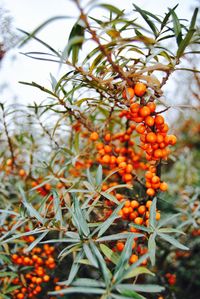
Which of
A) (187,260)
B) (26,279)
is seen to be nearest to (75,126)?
(26,279)

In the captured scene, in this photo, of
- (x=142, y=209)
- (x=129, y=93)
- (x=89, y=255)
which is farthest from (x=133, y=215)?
(x=129, y=93)

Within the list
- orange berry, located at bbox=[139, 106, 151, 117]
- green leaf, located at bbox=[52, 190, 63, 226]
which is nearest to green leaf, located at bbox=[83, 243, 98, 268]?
green leaf, located at bbox=[52, 190, 63, 226]

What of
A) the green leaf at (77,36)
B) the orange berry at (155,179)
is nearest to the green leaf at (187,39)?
the green leaf at (77,36)

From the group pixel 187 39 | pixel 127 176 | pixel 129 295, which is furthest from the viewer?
pixel 127 176

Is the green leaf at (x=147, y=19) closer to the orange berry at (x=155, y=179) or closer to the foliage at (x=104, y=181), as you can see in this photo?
the foliage at (x=104, y=181)

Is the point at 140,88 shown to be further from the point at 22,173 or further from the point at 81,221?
the point at 22,173

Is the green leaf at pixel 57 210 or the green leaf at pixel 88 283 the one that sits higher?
the green leaf at pixel 57 210

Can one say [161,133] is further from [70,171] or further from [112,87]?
[70,171]

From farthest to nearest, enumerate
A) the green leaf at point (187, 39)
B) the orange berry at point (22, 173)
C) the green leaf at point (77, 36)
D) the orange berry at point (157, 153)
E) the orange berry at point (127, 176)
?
the orange berry at point (22, 173) → the orange berry at point (127, 176) → the orange berry at point (157, 153) → the green leaf at point (187, 39) → the green leaf at point (77, 36)
